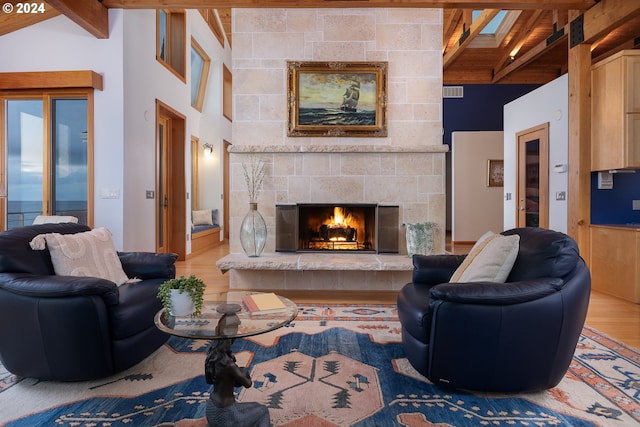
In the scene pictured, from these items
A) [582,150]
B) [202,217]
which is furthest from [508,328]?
[202,217]

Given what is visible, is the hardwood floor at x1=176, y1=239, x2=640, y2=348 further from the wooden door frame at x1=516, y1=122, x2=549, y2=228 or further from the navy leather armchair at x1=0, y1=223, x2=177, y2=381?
the wooden door frame at x1=516, y1=122, x2=549, y2=228

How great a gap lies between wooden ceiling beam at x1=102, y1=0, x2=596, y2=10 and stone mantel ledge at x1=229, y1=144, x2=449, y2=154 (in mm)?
1459

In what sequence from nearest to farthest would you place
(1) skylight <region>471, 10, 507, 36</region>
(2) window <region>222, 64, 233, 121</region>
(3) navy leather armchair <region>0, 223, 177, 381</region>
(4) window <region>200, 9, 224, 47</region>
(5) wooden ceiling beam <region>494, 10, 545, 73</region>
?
1. (3) navy leather armchair <region>0, 223, 177, 381</region>
2. (5) wooden ceiling beam <region>494, 10, 545, 73</region>
3. (4) window <region>200, 9, 224, 47</region>
4. (1) skylight <region>471, 10, 507, 36</region>
5. (2) window <region>222, 64, 233, 121</region>

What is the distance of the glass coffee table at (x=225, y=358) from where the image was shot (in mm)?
1459

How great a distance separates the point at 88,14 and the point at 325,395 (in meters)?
4.26

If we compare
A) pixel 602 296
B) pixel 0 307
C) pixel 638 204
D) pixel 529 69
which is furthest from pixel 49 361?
pixel 529 69

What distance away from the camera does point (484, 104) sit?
796 cm

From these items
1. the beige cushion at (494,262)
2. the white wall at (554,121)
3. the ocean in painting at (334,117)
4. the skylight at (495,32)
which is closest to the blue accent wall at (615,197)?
the white wall at (554,121)

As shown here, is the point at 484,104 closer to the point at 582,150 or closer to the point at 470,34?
the point at 470,34

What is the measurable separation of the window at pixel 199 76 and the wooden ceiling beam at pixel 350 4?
11.3 ft

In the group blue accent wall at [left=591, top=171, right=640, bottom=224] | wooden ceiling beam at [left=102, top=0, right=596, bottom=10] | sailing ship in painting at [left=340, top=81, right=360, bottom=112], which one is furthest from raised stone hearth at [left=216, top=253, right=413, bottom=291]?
wooden ceiling beam at [left=102, top=0, right=596, bottom=10]

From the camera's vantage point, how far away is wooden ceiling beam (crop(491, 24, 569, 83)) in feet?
20.2

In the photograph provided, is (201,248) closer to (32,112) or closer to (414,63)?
(32,112)

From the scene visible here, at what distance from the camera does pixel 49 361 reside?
6.26ft
